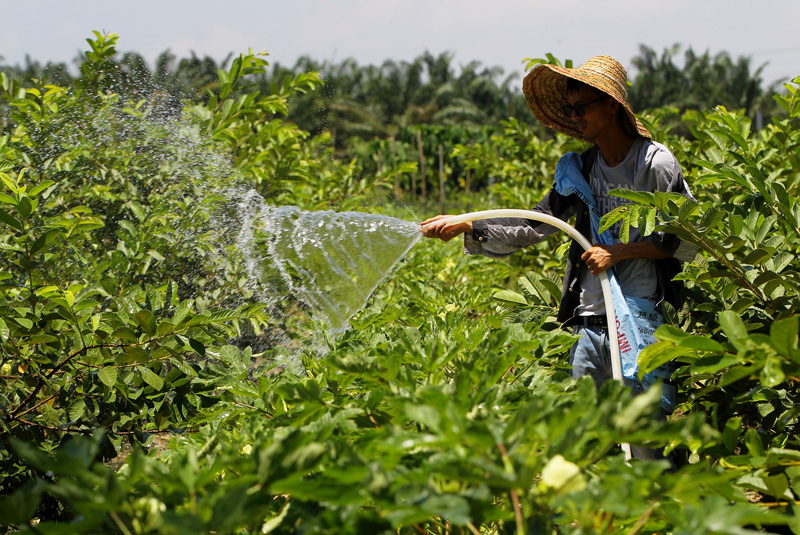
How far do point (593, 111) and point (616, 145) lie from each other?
14 centimetres

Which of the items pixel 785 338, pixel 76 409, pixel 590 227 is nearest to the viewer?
pixel 785 338

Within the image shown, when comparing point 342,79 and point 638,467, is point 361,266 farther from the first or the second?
point 342,79

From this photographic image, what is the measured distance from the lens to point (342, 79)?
36125 mm

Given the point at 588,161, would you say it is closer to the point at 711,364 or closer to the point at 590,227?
the point at 590,227

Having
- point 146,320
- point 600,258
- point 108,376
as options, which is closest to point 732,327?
point 600,258

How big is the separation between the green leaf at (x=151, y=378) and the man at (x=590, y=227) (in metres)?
0.95

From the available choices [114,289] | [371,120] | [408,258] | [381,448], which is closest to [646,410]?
[381,448]

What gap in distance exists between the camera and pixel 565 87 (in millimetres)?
2527

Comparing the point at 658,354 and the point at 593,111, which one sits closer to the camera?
the point at 658,354

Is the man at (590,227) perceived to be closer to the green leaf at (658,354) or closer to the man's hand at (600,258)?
the man's hand at (600,258)

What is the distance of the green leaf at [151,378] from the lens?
5.88ft

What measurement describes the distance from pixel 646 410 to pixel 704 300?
1.40 m

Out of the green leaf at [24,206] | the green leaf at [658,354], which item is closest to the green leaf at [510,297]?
the green leaf at [658,354]

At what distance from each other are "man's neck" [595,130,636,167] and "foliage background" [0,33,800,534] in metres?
0.28
